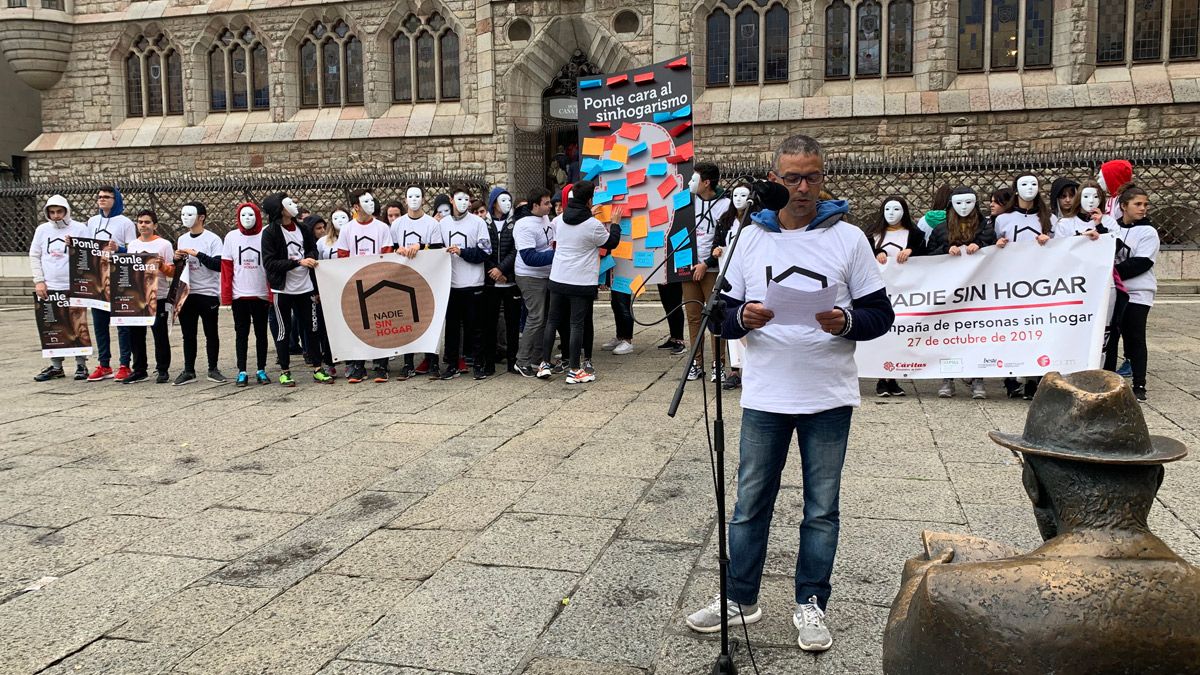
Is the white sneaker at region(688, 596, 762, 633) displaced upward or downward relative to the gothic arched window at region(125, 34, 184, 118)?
downward

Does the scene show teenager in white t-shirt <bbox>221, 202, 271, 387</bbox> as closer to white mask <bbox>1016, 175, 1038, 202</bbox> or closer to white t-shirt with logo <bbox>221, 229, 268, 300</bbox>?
white t-shirt with logo <bbox>221, 229, 268, 300</bbox>

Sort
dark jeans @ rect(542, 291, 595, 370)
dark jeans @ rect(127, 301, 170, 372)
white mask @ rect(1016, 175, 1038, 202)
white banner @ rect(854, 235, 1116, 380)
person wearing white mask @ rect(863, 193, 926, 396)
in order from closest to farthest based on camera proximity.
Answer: white banner @ rect(854, 235, 1116, 380) → white mask @ rect(1016, 175, 1038, 202) → person wearing white mask @ rect(863, 193, 926, 396) → dark jeans @ rect(542, 291, 595, 370) → dark jeans @ rect(127, 301, 170, 372)

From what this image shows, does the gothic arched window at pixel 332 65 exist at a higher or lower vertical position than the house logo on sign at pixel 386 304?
higher

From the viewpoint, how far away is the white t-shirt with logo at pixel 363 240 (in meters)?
9.60

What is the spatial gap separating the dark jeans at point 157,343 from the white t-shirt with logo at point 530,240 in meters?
3.58

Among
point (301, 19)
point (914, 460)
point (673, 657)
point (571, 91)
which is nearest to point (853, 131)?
point (571, 91)

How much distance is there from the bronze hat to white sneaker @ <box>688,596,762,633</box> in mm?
2040

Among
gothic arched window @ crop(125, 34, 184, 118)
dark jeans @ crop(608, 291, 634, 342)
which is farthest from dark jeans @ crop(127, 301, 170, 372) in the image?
gothic arched window @ crop(125, 34, 184, 118)

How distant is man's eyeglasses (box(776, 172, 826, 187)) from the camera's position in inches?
126

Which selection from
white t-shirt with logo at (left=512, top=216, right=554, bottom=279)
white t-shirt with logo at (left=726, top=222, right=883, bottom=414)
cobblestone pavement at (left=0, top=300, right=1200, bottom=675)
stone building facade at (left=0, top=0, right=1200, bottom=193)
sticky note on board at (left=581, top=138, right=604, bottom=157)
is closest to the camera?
white t-shirt with logo at (left=726, top=222, right=883, bottom=414)

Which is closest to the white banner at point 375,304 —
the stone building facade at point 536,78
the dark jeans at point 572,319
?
the dark jeans at point 572,319

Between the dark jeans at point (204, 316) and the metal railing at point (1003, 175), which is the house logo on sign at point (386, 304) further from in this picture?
the metal railing at point (1003, 175)

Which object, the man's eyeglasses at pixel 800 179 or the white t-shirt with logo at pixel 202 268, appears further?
the white t-shirt with logo at pixel 202 268

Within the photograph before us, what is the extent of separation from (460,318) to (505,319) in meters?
0.68
